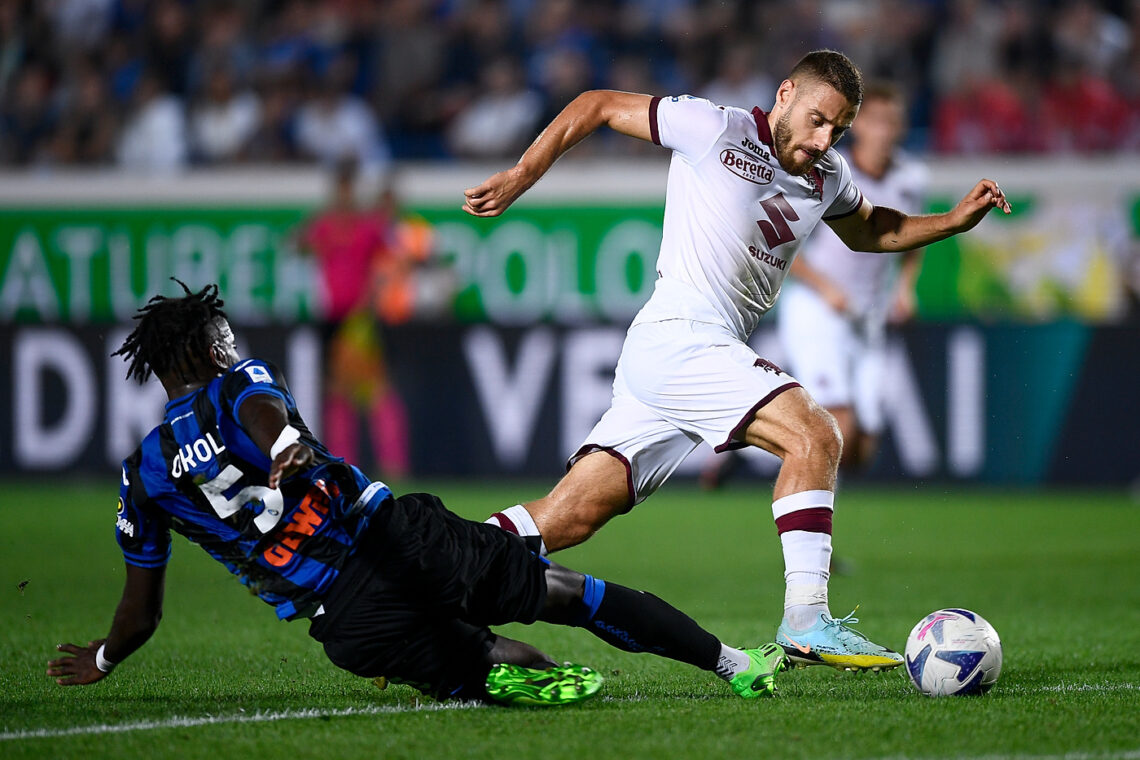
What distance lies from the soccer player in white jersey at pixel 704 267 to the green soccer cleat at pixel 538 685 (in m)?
0.58

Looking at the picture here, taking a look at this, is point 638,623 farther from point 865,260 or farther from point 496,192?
point 865,260

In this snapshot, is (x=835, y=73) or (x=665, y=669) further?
(x=665, y=669)

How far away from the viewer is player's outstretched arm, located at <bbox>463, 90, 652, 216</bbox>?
502 cm

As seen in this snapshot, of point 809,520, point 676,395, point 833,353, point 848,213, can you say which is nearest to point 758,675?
point 809,520

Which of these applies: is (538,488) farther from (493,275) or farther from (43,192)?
(43,192)

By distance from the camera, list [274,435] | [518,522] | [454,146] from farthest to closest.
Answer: [454,146] → [518,522] → [274,435]

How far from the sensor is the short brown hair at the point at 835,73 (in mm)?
Result: 5258

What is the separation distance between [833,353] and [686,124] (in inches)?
148

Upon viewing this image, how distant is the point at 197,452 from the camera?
14.0ft

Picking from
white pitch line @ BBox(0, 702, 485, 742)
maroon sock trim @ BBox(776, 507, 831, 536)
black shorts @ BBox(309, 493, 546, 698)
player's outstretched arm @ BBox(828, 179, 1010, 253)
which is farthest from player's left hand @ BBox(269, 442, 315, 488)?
player's outstretched arm @ BBox(828, 179, 1010, 253)

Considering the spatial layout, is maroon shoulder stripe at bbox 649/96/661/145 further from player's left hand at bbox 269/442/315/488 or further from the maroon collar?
player's left hand at bbox 269/442/315/488

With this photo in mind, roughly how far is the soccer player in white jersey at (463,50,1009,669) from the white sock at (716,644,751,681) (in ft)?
1.32

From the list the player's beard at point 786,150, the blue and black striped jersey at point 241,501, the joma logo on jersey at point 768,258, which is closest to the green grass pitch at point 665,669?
the blue and black striped jersey at point 241,501

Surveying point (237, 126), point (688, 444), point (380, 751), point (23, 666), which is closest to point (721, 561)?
point (688, 444)
